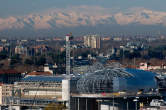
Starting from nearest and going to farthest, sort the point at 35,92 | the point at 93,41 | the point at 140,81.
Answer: the point at 140,81 < the point at 35,92 < the point at 93,41

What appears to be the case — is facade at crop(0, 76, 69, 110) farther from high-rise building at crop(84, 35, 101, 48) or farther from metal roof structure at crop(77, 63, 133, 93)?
high-rise building at crop(84, 35, 101, 48)

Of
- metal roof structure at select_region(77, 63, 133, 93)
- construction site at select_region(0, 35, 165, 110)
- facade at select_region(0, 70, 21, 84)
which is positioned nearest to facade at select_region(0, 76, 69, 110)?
construction site at select_region(0, 35, 165, 110)

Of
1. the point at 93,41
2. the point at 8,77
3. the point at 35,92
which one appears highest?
the point at 93,41

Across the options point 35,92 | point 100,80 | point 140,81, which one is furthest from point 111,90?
point 35,92

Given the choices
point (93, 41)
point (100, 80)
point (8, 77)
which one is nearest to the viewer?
point (100, 80)

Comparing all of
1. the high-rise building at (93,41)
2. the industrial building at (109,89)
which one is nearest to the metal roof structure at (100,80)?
the industrial building at (109,89)

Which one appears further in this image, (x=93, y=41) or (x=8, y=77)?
(x=93, y=41)

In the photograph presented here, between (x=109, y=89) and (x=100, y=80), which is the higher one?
(x=100, y=80)

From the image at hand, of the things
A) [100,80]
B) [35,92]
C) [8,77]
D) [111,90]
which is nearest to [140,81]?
[111,90]

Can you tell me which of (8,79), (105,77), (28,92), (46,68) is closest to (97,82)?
(105,77)

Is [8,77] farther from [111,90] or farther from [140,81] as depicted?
[111,90]

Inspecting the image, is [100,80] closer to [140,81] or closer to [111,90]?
[111,90]

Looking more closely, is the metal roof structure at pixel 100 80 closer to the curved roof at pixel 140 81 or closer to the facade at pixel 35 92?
the curved roof at pixel 140 81
